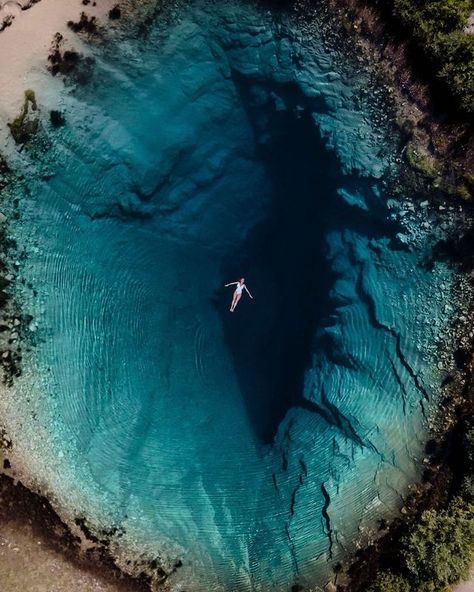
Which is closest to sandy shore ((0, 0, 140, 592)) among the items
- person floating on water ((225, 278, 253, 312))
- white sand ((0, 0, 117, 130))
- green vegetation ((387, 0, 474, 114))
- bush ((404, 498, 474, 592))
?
white sand ((0, 0, 117, 130))

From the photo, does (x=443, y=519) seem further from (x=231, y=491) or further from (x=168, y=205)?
(x=168, y=205)

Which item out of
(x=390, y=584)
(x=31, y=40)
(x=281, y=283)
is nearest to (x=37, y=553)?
(x=390, y=584)

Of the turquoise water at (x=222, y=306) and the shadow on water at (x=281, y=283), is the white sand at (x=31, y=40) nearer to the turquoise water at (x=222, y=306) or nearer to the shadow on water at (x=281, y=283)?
the turquoise water at (x=222, y=306)

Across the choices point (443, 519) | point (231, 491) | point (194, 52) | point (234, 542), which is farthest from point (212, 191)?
point (443, 519)

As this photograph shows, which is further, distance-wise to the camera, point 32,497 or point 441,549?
point 32,497

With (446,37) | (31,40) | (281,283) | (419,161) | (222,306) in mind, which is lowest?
(281,283)

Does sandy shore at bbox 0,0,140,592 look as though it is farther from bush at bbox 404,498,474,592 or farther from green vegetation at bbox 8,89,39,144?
bush at bbox 404,498,474,592

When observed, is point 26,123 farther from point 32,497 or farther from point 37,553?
point 37,553
